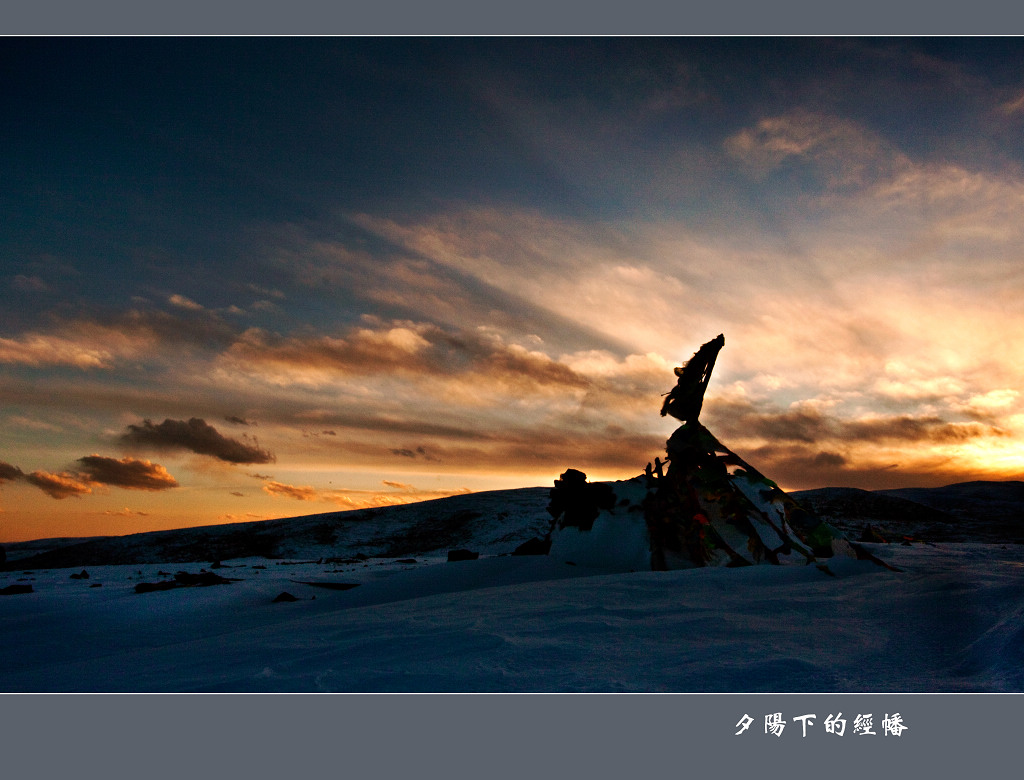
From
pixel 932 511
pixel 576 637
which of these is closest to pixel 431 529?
pixel 932 511

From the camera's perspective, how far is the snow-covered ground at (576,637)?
6.60 ft

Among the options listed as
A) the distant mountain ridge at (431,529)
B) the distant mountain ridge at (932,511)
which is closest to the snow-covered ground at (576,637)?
the distant mountain ridge at (431,529)

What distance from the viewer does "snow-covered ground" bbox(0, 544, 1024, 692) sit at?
2.01 m

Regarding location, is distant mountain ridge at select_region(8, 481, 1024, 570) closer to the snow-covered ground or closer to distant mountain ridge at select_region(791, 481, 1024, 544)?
distant mountain ridge at select_region(791, 481, 1024, 544)

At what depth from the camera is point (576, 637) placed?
2395 mm

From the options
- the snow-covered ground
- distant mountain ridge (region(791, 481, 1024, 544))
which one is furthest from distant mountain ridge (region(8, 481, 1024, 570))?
the snow-covered ground

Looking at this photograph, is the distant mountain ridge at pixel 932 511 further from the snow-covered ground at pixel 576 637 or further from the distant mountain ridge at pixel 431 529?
the snow-covered ground at pixel 576 637

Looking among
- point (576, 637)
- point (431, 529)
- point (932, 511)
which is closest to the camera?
point (576, 637)

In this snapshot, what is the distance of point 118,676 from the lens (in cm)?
242

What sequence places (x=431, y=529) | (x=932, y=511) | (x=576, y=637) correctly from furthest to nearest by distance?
1. (x=932, y=511)
2. (x=431, y=529)
3. (x=576, y=637)

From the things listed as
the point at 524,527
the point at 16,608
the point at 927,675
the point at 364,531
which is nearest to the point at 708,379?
the point at 927,675

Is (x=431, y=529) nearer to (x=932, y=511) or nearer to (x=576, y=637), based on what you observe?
(x=932, y=511)

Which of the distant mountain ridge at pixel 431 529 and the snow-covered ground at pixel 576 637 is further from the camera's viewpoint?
the distant mountain ridge at pixel 431 529

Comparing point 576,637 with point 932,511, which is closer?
point 576,637
